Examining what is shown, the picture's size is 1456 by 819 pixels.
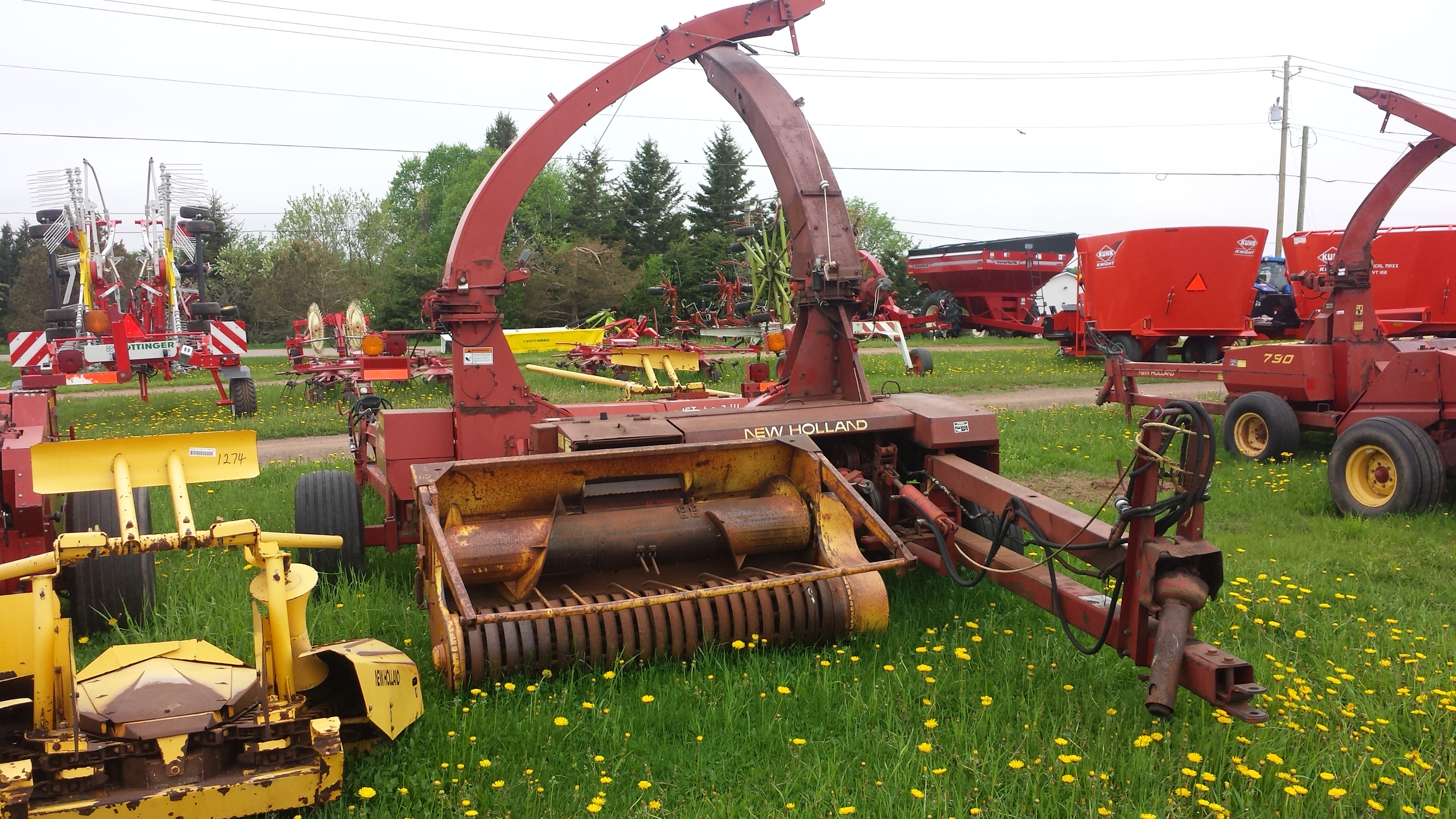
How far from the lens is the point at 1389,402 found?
311 inches

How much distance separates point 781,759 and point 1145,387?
16.7m

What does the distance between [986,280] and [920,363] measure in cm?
1287

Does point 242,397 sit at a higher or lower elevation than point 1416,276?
lower

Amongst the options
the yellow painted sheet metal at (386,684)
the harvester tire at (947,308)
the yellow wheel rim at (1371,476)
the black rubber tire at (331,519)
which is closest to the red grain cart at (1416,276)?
the yellow wheel rim at (1371,476)

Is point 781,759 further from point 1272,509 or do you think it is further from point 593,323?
point 593,323

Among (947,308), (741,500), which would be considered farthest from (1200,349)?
(741,500)

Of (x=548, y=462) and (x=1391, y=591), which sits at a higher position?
A: (x=548, y=462)

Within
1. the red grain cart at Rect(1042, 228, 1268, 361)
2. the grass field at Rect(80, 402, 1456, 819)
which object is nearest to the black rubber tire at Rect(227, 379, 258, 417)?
the grass field at Rect(80, 402, 1456, 819)

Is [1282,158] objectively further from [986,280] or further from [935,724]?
[935,724]

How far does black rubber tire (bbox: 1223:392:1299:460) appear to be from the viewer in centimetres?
938

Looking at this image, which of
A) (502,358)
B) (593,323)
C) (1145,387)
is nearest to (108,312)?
(502,358)

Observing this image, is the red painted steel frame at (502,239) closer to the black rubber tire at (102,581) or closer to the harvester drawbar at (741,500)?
the harvester drawbar at (741,500)

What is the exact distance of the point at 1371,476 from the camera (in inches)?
301

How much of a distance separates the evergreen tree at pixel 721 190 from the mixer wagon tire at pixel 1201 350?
94.0 feet
